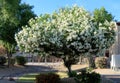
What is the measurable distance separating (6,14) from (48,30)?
1998cm

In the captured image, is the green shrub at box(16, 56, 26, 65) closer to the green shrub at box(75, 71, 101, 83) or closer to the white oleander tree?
the white oleander tree

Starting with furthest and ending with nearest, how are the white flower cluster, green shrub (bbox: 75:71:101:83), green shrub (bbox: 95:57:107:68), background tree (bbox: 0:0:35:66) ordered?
1. green shrub (bbox: 95:57:107:68)
2. background tree (bbox: 0:0:35:66)
3. the white flower cluster
4. green shrub (bbox: 75:71:101:83)

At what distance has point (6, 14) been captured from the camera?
4209 centimetres

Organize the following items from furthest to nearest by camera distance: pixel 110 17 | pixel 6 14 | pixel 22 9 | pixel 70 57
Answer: pixel 110 17 < pixel 22 9 < pixel 6 14 < pixel 70 57

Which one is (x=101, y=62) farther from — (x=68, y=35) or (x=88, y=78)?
(x=88, y=78)

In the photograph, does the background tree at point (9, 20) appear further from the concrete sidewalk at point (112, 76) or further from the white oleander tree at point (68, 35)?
the white oleander tree at point (68, 35)

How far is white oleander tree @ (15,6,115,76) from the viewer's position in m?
21.9

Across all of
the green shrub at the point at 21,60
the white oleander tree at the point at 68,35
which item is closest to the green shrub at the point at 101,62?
the green shrub at the point at 21,60

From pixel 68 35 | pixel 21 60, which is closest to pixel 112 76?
pixel 68 35

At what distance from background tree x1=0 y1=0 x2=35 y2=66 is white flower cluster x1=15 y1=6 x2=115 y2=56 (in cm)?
1819

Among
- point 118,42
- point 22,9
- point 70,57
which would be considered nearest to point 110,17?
point 118,42

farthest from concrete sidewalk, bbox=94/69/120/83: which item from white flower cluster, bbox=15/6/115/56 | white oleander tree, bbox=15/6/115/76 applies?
white flower cluster, bbox=15/6/115/56

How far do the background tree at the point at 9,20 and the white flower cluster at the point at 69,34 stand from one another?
1819 cm

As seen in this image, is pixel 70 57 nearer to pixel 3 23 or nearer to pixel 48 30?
pixel 48 30
